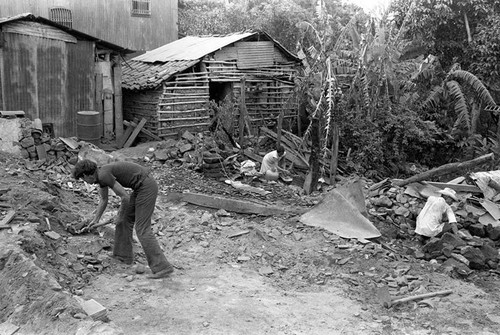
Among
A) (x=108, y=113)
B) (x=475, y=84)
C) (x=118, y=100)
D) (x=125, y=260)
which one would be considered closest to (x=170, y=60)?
(x=118, y=100)

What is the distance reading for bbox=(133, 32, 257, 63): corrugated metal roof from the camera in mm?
16531

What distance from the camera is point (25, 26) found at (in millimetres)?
13305

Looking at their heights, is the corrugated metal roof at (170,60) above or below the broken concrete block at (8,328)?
above

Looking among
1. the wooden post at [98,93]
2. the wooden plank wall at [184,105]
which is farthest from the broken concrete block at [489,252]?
the wooden post at [98,93]

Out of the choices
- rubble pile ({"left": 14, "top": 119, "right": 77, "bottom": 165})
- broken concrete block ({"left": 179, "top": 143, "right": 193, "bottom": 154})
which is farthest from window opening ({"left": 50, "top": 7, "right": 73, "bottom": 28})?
broken concrete block ({"left": 179, "top": 143, "right": 193, "bottom": 154})

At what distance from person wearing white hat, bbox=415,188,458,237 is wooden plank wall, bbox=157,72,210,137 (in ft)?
29.3

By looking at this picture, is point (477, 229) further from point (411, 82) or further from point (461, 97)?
point (411, 82)

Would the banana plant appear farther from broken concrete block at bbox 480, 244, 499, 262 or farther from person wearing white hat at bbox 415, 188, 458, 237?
broken concrete block at bbox 480, 244, 499, 262

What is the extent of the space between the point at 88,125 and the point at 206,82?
4.58 m

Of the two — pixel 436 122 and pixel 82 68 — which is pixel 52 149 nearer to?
pixel 82 68

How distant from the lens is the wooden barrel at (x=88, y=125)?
42.2 ft

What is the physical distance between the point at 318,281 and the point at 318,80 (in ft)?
29.7

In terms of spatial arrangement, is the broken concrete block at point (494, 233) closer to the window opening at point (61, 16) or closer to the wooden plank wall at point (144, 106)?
the wooden plank wall at point (144, 106)

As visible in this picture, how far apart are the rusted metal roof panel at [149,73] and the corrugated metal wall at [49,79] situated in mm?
1498
